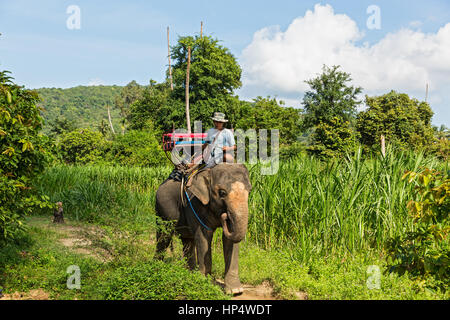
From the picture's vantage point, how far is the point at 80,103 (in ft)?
337

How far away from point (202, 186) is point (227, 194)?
1.93 feet

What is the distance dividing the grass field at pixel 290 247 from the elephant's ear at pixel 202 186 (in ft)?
3.26

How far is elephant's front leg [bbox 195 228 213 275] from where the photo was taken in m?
5.59

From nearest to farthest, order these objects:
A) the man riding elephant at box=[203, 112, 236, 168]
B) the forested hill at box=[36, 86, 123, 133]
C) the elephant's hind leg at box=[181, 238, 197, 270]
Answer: the man riding elephant at box=[203, 112, 236, 168], the elephant's hind leg at box=[181, 238, 197, 270], the forested hill at box=[36, 86, 123, 133]

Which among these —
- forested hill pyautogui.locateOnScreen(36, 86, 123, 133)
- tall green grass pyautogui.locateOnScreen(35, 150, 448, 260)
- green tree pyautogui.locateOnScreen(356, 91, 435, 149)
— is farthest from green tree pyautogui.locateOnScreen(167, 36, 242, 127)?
forested hill pyautogui.locateOnScreen(36, 86, 123, 133)

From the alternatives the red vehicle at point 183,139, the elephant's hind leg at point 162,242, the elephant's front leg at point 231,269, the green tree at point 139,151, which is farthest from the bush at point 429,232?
the green tree at point 139,151

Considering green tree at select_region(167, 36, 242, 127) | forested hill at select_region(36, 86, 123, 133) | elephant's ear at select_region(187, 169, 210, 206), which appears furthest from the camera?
forested hill at select_region(36, 86, 123, 133)

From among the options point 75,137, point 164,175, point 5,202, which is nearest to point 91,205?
point 164,175

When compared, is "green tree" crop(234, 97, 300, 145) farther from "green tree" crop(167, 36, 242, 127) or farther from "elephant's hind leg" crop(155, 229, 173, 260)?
"elephant's hind leg" crop(155, 229, 173, 260)

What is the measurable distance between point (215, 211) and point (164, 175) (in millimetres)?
11938

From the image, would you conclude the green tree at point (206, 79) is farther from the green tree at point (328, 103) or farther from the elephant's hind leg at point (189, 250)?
the elephant's hind leg at point (189, 250)

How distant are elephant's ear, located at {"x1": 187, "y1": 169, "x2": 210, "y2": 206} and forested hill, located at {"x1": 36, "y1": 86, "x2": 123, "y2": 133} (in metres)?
72.1

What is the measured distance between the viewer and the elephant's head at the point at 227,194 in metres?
5.02
